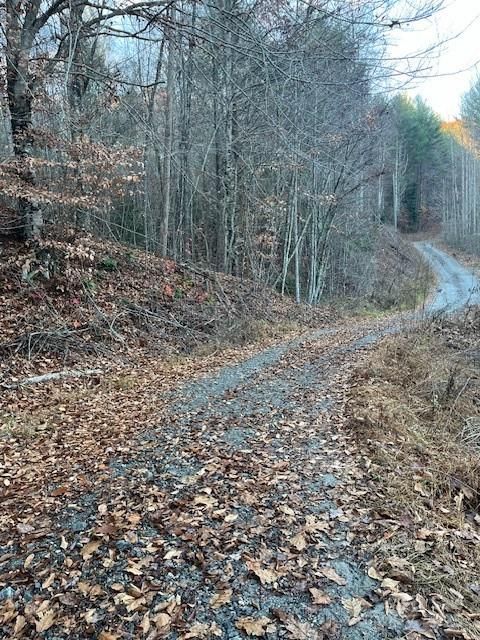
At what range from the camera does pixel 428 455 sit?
464 cm

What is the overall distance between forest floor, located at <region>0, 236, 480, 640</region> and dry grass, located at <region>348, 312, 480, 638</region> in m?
0.03

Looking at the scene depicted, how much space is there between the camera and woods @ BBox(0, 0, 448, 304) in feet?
20.5

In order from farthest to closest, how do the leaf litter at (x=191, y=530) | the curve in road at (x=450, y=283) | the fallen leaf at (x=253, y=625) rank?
the curve in road at (x=450, y=283) < the leaf litter at (x=191, y=530) < the fallen leaf at (x=253, y=625)

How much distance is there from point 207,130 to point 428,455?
1224cm

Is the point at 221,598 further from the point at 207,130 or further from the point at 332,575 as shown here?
the point at 207,130

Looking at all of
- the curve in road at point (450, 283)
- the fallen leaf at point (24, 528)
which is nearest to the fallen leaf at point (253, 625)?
the fallen leaf at point (24, 528)

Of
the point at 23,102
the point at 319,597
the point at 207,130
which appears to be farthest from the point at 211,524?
the point at 207,130

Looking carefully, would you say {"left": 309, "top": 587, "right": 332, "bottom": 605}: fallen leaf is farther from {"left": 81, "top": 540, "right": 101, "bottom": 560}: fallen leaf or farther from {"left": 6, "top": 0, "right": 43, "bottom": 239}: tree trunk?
{"left": 6, "top": 0, "right": 43, "bottom": 239}: tree trunk

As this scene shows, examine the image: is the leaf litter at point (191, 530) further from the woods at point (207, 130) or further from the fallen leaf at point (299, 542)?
the woods at point (207, 130)

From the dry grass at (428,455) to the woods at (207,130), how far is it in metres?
3.37

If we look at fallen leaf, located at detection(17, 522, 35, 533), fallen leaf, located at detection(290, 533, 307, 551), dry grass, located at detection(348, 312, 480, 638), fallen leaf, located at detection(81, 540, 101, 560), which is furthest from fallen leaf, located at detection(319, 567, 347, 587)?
fallen leaf, located at detection(17, 522, 35, 533)

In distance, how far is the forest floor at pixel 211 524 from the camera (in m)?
2.55

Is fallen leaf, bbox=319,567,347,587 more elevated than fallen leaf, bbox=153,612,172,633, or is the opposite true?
A: fallen leaf, bbox=153,612,172,633

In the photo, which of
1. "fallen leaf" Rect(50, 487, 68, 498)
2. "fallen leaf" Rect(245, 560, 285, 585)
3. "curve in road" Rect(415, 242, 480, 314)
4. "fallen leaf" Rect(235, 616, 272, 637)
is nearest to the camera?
"fallen leaf" Rect(235, 616, 272, 637)
